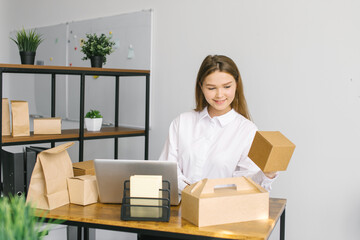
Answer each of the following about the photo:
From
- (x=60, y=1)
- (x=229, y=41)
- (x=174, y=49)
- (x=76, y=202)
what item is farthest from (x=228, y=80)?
(x=60, y=1)

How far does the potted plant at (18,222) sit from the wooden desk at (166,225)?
769 millimetres

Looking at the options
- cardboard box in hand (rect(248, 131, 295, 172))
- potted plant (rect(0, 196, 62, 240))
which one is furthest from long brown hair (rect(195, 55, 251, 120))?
potted plant (rect(0, 196, 62, 240))

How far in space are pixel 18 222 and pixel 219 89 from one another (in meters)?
1.48

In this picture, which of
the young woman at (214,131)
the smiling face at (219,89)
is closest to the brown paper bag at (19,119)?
the young woman at (214,131)

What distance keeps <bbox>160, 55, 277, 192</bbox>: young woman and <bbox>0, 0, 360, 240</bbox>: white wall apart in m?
0.69

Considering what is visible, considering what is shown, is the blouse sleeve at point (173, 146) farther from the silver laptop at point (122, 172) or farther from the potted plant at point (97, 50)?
the potted plant at point (97, 50)

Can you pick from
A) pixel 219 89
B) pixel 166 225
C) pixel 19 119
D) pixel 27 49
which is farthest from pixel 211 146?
pixel 27 49

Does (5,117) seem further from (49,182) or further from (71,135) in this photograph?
(49,182)

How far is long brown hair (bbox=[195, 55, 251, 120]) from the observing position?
2061 millimetres

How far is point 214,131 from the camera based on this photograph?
7.13 ft

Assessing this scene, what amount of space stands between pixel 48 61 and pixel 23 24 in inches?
28.4

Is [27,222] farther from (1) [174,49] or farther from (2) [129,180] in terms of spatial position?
(1) [174,49]

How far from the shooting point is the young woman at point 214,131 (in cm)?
205

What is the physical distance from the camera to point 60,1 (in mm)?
4430
